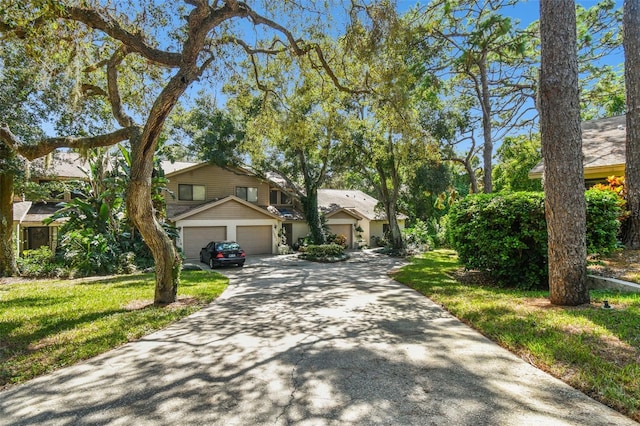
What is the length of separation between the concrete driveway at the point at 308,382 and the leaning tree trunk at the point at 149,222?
2.01 m

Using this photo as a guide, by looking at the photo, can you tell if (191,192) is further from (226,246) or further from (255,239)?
(226,246)

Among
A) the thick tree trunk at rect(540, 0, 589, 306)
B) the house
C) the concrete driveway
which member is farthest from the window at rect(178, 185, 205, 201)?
the thick tree trunk at rect(540, 0, 589, 306)

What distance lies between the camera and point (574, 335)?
5008 mm

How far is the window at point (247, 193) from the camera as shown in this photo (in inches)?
1044

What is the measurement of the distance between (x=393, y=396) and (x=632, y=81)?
1205cm

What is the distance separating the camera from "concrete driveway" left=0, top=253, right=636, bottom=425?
3484 mm

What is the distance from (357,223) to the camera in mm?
29984

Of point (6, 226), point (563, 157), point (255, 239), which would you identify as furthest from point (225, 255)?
point (563, 157)

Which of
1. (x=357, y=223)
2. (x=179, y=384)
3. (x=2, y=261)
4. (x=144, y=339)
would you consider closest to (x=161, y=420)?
(x=179, y=384)

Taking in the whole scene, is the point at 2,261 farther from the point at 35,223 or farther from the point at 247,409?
the point at 247,409

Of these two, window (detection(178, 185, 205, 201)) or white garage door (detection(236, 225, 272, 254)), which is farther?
white garage door (detection(236, 225, 272, 254))

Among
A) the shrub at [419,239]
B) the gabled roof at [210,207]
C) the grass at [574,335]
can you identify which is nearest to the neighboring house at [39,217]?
the gabled roof at [210,207]

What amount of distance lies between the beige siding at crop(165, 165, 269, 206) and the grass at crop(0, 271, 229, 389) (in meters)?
12.1

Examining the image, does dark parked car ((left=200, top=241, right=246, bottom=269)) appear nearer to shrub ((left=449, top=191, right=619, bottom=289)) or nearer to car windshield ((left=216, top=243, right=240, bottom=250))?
car windshield ((left=216, top=243, right=240, bottom=250))
